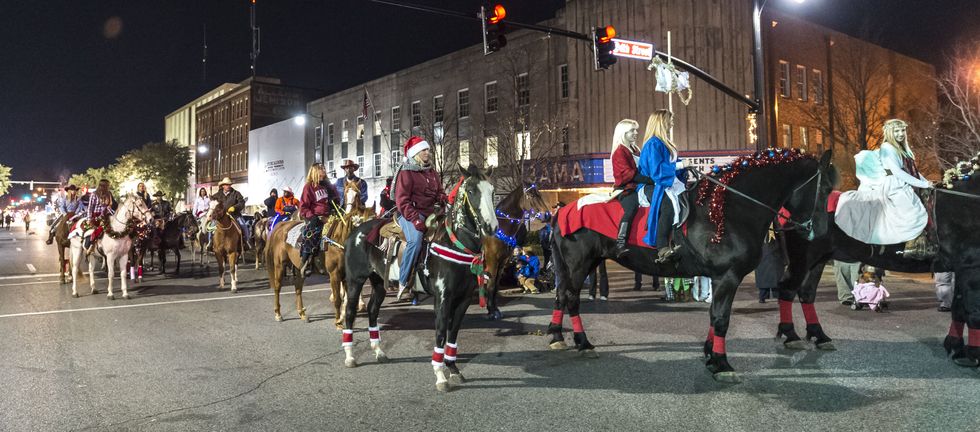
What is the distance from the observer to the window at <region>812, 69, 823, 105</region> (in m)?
31.2

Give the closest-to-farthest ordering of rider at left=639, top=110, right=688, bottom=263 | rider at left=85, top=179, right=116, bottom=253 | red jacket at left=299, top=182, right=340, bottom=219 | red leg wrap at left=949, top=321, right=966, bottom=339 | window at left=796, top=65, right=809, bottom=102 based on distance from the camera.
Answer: rider at left=639, top=110, right=688, bottom=263 → red leg wrap at left=949, top=321, right=966, bottom=339 → red jacket at left=299, top=182, right=340, bottom=219 → rider at left=85, top=179, right=116, bottom=253 → window at left=796, top=65, right=809, bottom=102

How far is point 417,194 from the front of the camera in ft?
22.5

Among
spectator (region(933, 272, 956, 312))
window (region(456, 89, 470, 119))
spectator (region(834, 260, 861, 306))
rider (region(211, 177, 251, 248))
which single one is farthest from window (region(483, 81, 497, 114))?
spectator (region(933, 272, 956, 312))

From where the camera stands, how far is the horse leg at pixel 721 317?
6.21 meters

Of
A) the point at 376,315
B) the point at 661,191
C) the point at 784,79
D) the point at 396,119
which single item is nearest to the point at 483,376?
the point at 376,315

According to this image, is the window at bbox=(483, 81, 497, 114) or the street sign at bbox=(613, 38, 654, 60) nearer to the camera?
the street sign at bbox=(613, 38, 654, 60)

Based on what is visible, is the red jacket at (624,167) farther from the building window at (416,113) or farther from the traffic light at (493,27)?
the building window at (416,113)

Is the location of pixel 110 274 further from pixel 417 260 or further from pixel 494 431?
pixel 494 431

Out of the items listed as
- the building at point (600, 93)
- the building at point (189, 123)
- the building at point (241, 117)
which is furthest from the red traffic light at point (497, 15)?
the building at point (189, 123)

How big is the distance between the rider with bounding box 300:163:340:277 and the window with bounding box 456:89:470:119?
2546cm

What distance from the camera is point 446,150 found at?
34.8 m

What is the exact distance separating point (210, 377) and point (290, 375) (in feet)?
2.76

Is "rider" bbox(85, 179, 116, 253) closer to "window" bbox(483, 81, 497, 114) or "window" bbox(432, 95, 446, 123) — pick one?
"window" bbox(483, 81, 497, 114)

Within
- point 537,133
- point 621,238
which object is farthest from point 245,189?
point 621,238
